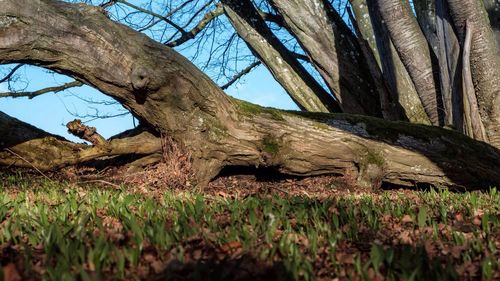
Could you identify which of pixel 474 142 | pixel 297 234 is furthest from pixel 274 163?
pixel 297 234

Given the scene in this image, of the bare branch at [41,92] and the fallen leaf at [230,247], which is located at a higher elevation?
the bare branch at [41,92]

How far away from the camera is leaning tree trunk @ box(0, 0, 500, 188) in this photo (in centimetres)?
743

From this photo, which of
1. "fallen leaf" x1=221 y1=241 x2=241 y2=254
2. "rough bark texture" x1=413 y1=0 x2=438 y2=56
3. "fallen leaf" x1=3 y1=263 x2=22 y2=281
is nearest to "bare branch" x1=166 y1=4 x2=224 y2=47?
"rough bark texture" x1=413 y1=0 x2=438 y2=56

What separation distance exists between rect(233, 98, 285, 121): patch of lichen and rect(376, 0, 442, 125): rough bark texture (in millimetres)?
2986

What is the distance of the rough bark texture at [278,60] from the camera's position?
490 inches

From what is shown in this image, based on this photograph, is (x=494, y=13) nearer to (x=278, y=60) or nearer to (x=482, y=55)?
(x=482, y=55)

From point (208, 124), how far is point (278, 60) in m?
4.80

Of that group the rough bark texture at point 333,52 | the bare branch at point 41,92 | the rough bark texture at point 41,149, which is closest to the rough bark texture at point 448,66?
the rough bark texture at point 333,52

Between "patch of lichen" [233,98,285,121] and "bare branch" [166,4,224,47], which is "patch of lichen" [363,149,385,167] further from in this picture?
"bare branch" [166,4,224,47]

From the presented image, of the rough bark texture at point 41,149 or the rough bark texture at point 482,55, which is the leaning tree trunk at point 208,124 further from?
the rough bark texture at point 482,55

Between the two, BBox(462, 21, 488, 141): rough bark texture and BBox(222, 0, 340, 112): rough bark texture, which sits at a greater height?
BBox(222, 0, 340, 112): rough bark texture

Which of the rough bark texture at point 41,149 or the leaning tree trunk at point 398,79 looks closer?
the rough bark texture at point 41,149

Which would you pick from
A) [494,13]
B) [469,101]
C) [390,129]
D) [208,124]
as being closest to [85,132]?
[208,124]

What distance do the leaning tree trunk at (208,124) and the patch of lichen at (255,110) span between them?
17 millimetres
